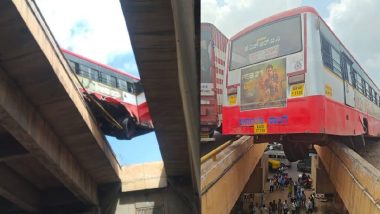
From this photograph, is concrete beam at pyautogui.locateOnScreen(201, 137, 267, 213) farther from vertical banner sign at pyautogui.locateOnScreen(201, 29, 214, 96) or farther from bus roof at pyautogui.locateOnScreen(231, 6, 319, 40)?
bus roof at pyautogui.locateOnScreen(231, 6, 319, 40)

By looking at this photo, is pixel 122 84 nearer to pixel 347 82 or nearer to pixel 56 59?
pixel 56 59

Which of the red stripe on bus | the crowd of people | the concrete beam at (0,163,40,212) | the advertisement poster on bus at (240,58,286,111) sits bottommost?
the crowd of people

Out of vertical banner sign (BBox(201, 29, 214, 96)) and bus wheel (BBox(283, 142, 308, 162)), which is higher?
vertical banner sign (BBox(201, 29, 214, 96))

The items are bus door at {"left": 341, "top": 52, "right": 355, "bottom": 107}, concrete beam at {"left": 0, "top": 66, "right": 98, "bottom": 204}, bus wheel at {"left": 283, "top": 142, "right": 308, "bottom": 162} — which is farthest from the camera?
bus door at {"left": 341, "top": 52, "right": 355, "bottom": 107}

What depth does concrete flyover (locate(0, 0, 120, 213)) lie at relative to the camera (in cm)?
627

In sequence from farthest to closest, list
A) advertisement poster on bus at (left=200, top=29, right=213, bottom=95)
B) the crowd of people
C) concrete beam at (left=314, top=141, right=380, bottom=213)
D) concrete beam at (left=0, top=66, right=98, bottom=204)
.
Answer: the crowd of people → advertisement poster on bus at (left=200, top=29, right=213, bottom=95) → concrete beam at (left=314, top=141, right=380, bottom=213) → concrete beam at (left=0, top=66, right=98, bottom=204)

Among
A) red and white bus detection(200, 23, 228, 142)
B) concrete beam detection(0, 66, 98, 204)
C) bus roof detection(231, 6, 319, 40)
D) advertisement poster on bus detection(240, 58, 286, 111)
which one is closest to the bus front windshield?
A: bus roof detection(231, 6, 319, 40)

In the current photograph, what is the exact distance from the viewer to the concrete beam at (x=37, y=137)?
6.86m

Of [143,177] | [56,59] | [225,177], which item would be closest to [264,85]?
[225,177]

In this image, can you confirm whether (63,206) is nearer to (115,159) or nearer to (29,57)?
(115,159)

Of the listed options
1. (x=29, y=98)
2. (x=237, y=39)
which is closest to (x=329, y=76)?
(x=237, y=39)

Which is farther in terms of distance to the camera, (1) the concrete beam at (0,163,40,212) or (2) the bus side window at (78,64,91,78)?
(2) the bus side window at (78,64,91,78)

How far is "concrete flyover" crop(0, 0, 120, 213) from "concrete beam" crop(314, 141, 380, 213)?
578 cm

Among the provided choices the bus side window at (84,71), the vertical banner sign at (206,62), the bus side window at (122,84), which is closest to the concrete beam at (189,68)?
the bus side window at (84,71)
